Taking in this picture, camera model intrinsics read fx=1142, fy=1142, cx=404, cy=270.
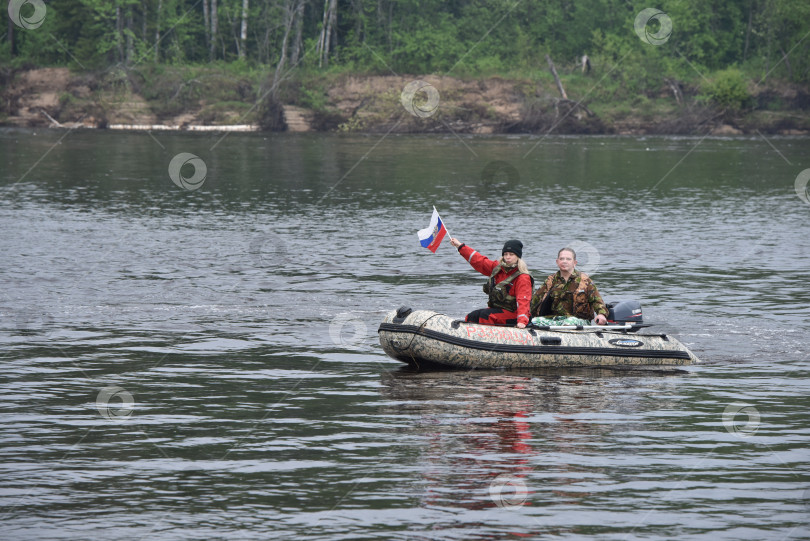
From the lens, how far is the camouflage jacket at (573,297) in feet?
46.9

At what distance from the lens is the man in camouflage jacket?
14273 millimetres

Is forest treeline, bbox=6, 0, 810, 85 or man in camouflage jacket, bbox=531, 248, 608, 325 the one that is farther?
forest treeline, bbox=6, 0, 810, 85

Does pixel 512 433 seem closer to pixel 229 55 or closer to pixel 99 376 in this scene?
pixel 99 376

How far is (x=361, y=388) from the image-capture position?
12836 millimetres

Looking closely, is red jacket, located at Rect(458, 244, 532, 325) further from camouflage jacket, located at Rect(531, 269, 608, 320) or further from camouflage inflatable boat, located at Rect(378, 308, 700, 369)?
camouflage jacket, located at Rect(531, 269, 608, 320)

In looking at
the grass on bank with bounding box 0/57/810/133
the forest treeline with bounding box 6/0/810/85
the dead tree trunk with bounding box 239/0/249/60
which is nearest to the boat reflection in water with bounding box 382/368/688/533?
the grass on bank with bounding box 0/57/810/133

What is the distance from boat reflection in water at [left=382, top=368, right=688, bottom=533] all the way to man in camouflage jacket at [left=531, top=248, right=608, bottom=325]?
2.65 ft

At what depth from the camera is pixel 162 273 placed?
21375 millimetres

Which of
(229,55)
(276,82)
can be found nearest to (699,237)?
(276,82)

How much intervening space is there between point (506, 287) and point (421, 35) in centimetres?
6019

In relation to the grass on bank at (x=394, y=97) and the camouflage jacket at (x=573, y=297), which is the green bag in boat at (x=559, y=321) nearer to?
the camouflage jacket at (x=573, y=297)

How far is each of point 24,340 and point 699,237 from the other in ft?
57.0

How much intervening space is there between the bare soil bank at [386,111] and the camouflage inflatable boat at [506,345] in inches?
2045

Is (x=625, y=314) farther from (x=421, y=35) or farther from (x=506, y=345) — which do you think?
(x=421, y=35)
